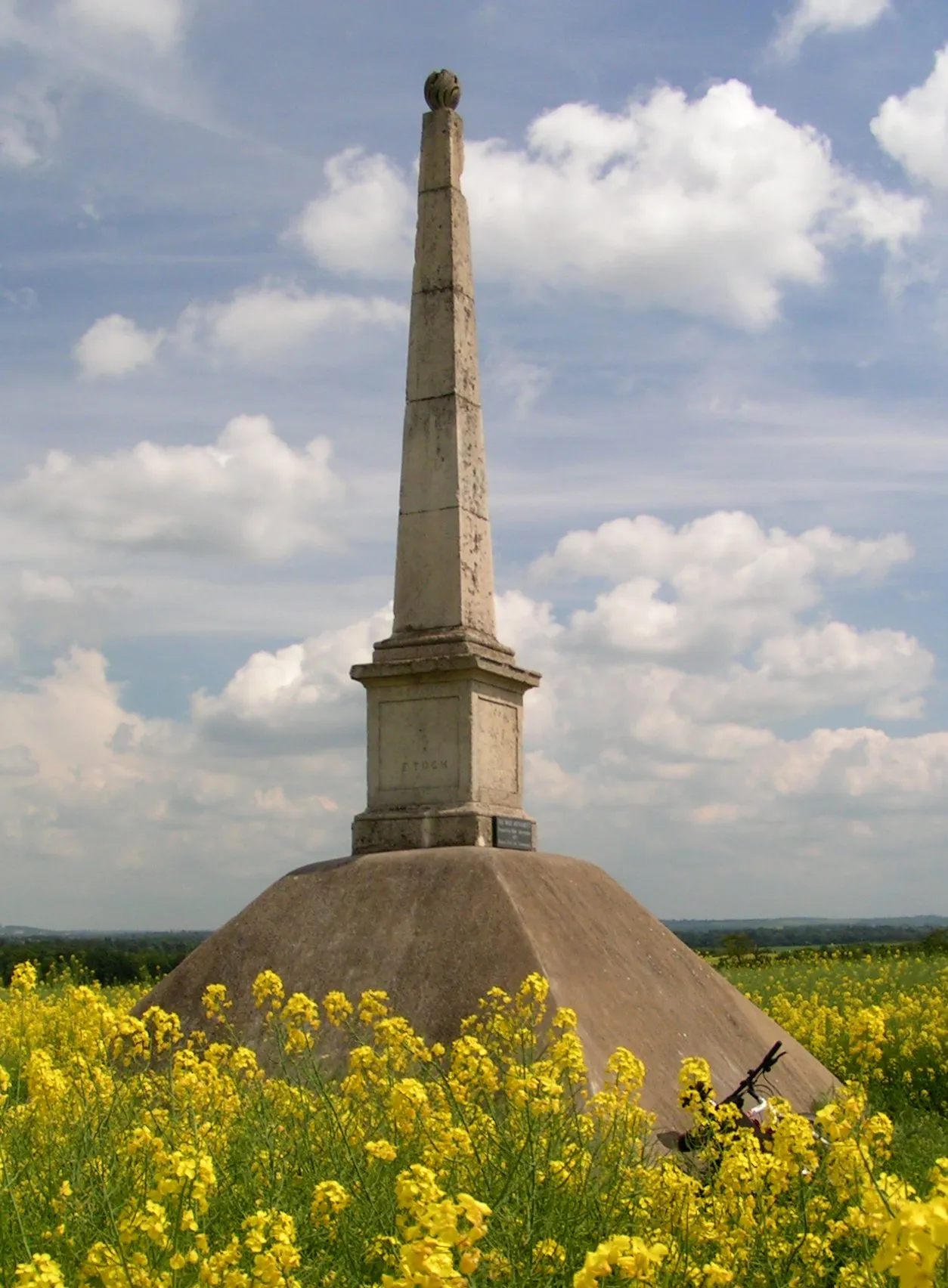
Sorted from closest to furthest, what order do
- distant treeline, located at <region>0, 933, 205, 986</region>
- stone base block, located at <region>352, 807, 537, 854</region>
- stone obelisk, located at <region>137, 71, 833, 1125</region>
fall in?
stone obelisk, located at <region>137, 71, 833, 1125</region> → stone base block, located at <region>352, 807, 537, 854</region> → distant treeline, located at <region>0, 933, 205, 986</region>

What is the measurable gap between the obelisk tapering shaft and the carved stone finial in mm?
275

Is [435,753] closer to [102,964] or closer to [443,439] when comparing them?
[443,439]

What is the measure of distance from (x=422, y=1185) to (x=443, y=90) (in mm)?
11188

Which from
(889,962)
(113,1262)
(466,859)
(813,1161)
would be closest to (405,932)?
(466,859)

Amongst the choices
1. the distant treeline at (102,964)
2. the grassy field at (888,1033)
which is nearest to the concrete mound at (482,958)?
the grassy field at (888,1033)

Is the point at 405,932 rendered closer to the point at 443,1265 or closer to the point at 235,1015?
the point at 235,1015

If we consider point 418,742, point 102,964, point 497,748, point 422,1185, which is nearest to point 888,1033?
point 497,748

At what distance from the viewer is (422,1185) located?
11.6 feet

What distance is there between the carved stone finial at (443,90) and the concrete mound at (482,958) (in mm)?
6934

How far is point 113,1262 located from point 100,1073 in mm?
3113

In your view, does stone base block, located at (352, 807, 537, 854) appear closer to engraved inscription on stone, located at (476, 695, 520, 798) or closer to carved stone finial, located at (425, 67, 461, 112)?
engraved inscription on stone, located at (476, 695, 520, 798)

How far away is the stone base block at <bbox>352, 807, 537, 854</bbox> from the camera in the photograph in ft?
36.0

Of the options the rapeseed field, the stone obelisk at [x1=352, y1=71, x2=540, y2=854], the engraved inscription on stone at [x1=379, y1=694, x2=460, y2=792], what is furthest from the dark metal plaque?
the rapeseed field

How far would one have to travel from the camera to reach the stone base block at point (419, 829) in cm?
1098
